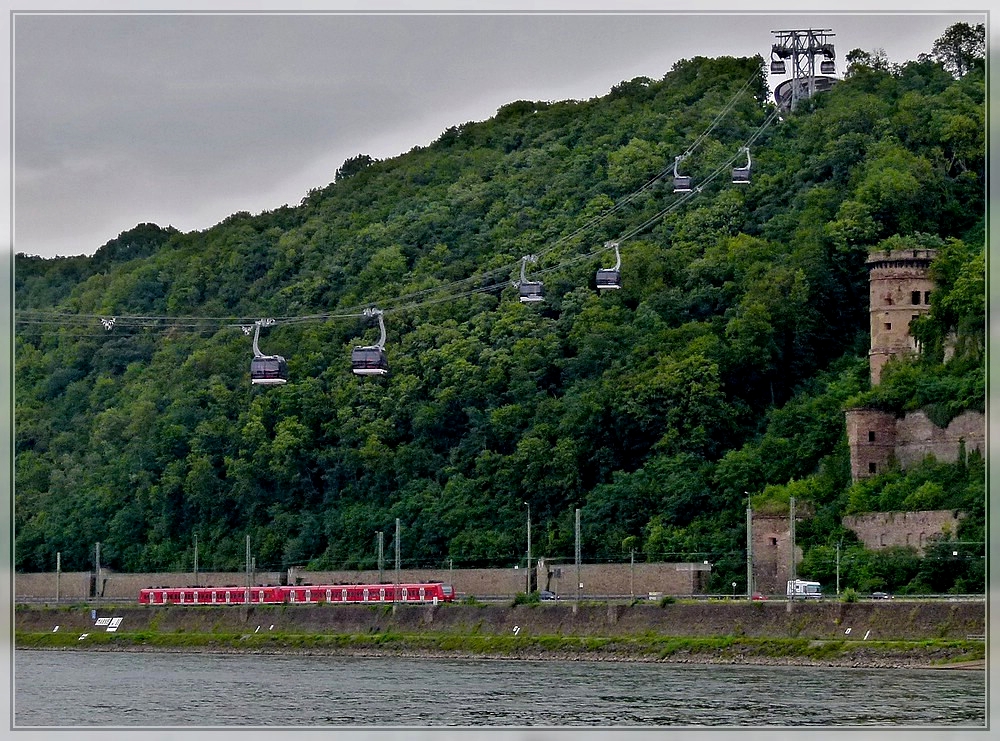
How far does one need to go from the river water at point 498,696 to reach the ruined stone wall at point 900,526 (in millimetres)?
11515

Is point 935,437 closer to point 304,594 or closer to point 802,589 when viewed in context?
point 802,589

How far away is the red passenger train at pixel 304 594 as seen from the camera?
80.6 metres

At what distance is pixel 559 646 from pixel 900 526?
11911 mm

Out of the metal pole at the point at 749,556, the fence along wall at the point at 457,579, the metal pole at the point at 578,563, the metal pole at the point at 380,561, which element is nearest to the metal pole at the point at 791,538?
the metal pole at the point at 749,556

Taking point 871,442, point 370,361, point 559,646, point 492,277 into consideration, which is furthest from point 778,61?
point 370,361

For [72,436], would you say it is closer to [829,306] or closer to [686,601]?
[829,306]

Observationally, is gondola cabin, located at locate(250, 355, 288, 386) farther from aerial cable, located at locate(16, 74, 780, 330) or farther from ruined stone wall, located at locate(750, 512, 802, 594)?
aerial cable, located at locate(16, 74, 780, 330)

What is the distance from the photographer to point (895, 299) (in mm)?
83875

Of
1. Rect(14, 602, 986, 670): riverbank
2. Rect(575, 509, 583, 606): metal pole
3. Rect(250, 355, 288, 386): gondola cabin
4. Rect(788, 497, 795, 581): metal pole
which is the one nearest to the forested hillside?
Rect(788, 497, 795, 581): metal pole

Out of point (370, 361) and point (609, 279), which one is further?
point (609, 279)

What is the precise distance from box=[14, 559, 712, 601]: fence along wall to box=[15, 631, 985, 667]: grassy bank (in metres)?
7.10

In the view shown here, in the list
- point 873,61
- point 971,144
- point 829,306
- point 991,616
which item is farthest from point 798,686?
point 873,61

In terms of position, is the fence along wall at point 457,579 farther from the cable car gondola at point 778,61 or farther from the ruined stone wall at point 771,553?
the cable car gondola at point 778,61

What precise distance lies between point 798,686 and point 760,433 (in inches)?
1319
